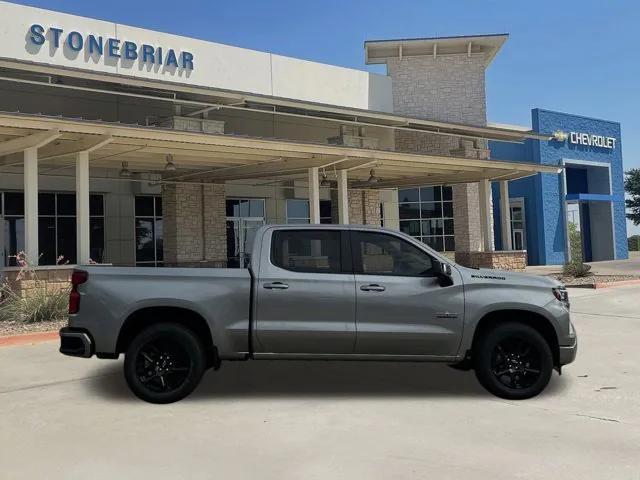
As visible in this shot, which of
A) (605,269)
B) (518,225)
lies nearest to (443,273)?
(605,269)

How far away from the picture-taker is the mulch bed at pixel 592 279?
19.2 metres

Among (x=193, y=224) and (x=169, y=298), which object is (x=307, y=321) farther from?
(x=193, y=224)

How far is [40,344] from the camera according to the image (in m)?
9.88

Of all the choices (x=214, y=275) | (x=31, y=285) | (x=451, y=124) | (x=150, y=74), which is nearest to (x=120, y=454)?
(x=214, y=275)

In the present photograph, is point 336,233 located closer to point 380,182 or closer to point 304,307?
point 304,307

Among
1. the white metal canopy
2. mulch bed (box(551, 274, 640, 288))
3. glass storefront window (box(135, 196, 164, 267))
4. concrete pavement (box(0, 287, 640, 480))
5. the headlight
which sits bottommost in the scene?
concrete pavement (box(0, 287, 640, 480))

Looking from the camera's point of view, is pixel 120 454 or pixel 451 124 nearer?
pixel 120 454

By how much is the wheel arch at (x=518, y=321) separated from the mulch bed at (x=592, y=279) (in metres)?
13.3

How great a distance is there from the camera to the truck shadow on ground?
6.57 metres

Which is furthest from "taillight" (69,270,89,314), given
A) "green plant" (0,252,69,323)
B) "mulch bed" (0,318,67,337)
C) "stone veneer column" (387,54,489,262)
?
"stone veneer column" (387,54,489,262)

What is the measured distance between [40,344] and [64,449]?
5.54 metres

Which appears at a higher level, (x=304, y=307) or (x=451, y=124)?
(x=451, y=124)

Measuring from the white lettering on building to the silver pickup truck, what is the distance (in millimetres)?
32656

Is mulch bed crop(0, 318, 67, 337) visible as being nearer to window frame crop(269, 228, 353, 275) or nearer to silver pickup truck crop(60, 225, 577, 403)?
silver pickup truck crop(60, 225, 577, 403)
